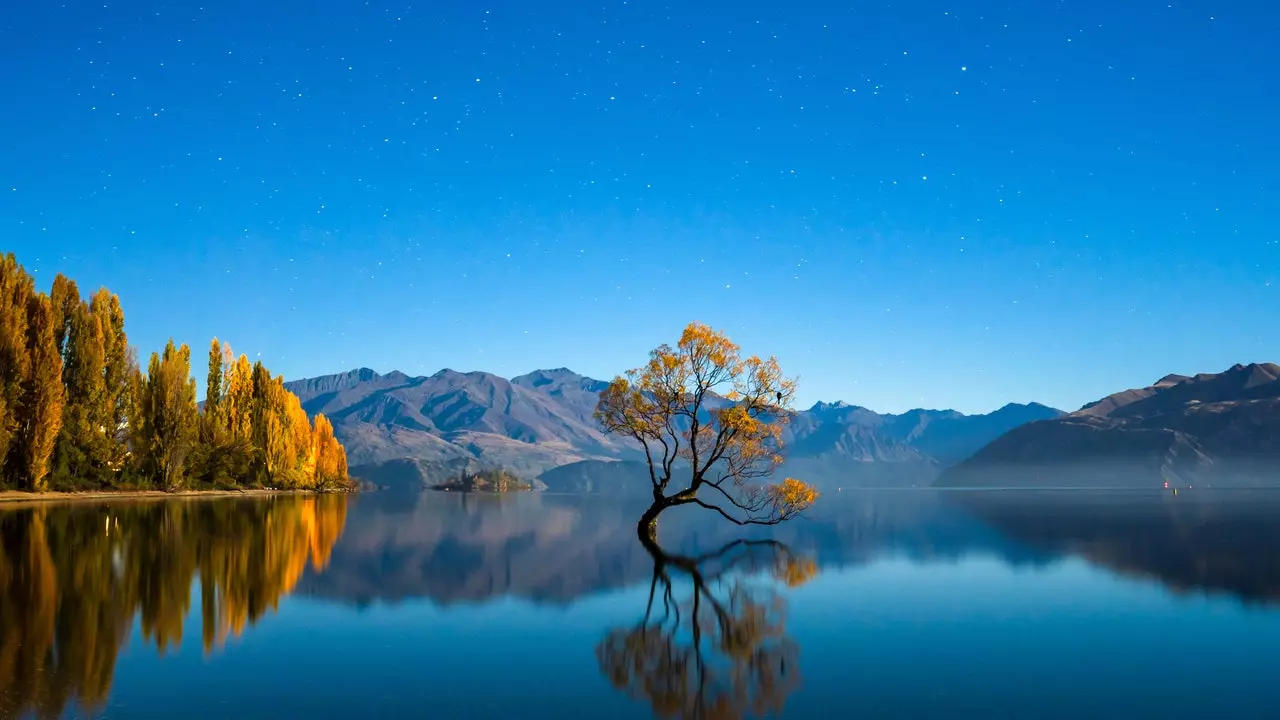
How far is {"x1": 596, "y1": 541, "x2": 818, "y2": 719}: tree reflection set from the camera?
46.9ft

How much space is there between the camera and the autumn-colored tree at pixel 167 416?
92.6 m

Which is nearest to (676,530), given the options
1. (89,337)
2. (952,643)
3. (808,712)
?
(952,643)

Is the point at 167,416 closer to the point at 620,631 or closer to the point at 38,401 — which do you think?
the point at 38,401

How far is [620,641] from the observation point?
1948cm

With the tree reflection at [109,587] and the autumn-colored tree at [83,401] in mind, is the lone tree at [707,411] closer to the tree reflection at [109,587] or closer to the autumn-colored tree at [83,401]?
the tree reflection at [109,587]

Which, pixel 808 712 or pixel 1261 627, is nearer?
pixel 808 712

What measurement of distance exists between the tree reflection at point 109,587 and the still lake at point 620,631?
0.11 m

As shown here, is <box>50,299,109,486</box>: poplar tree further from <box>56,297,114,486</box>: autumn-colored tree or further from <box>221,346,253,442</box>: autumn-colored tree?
<box>221,346,253,442</box>: autumn-colored tree

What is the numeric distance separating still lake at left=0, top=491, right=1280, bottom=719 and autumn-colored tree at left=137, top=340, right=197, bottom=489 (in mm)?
57107

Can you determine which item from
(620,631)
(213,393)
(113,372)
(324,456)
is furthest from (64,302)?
(620,631)

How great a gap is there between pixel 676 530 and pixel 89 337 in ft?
200

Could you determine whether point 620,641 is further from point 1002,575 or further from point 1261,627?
point 1002,575

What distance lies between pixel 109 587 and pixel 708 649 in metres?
18.0

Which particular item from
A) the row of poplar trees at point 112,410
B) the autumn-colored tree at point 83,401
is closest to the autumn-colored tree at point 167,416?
the row of poplar trees at point 112,410
